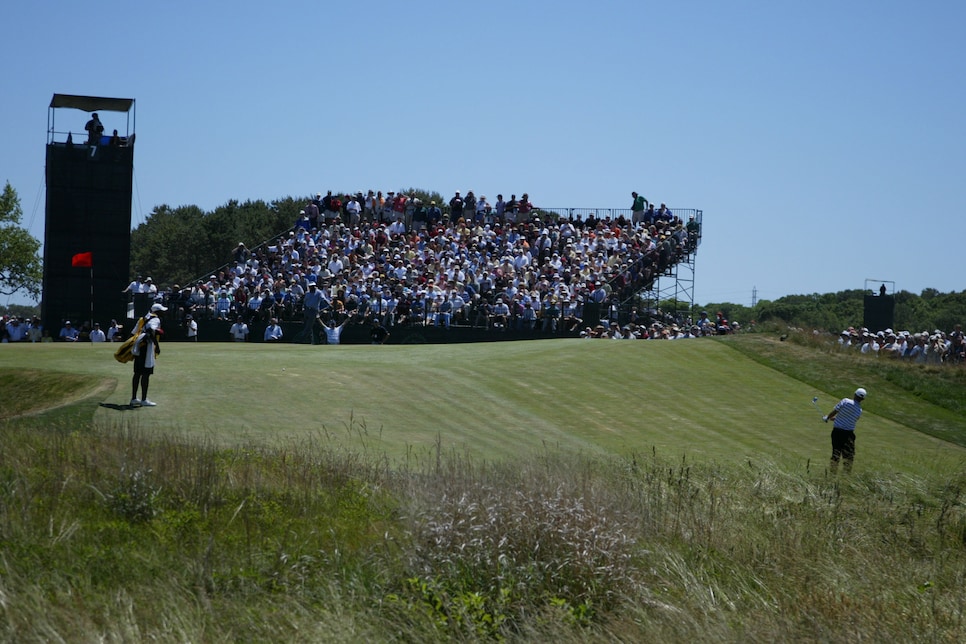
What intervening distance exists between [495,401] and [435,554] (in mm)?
13314

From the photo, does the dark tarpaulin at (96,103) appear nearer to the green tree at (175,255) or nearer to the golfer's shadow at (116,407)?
the golfer's shadow at (116,407)

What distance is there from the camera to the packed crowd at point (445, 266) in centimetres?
3497

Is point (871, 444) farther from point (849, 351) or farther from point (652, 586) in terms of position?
point (652, 586)

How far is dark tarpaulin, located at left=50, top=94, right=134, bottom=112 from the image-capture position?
38.3 m

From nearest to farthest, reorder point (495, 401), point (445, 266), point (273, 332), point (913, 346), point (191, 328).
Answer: point (495, 401) < point (913, 346) < point (273, 332) < point (191, 328) < point (445, 266)

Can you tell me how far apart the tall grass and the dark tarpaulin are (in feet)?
90.1

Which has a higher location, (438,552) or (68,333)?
(68,333)

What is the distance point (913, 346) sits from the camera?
103 feet

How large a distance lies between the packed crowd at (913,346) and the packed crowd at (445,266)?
7.70 metres

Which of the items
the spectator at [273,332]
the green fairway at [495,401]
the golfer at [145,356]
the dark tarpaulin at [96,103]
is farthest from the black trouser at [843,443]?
the dark tarpaulin at [96,103]

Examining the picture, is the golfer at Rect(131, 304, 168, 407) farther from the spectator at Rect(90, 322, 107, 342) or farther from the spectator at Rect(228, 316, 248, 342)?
the spectator at Rect(90, 322, 107, 342)

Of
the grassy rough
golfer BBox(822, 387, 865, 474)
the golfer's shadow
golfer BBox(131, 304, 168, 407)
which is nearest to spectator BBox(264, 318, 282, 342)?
golfer BBox(131, 304, 168, 407)

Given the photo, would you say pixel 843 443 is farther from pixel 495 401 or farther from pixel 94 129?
pixel 94 129

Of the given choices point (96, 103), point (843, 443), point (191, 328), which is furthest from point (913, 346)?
point (96, 103)
